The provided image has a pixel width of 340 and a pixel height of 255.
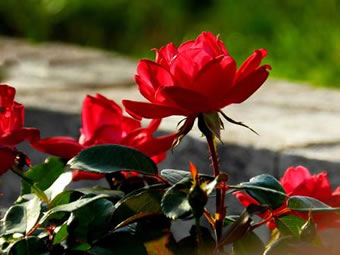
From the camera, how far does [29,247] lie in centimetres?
82

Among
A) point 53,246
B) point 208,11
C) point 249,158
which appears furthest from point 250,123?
point 208,11

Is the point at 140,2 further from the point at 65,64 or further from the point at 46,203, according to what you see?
the point at 46,203

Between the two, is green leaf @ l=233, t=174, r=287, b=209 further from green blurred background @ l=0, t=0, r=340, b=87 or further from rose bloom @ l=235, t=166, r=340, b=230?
green blurred background @ l=0, t=0, r=340, b=87

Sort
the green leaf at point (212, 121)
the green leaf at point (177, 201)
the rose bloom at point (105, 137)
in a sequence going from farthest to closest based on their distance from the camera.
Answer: the rose bloom at point (105, 137)
the green leaf at point (212, 121)
the green leaf at point (177, 201)

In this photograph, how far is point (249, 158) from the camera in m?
2.19

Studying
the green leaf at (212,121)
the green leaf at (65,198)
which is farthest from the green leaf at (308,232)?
the green leaf at (65,198)

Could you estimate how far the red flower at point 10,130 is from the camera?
0.89 m

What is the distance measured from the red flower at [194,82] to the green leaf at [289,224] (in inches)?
4.5

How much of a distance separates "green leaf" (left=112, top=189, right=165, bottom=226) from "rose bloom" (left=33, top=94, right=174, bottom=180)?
0.54ft

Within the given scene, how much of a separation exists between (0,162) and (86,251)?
13cm

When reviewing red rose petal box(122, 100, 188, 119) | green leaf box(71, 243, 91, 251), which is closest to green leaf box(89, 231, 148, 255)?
green leaf box(71, 243, 91, 251)

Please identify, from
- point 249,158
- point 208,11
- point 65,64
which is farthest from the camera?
point 208,11

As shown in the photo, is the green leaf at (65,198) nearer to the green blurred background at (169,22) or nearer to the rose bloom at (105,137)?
the rose bloom at (105,137)

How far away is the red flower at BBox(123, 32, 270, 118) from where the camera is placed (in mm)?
835
